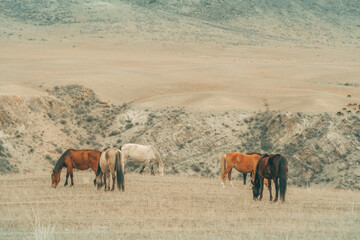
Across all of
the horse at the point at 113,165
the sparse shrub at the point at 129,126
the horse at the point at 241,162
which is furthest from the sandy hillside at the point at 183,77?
the horse at the point at 113,165

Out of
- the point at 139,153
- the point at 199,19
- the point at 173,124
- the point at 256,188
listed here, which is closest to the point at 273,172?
the point at 256,188

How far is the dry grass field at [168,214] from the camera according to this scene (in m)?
13.3

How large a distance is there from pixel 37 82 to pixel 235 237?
40324mm

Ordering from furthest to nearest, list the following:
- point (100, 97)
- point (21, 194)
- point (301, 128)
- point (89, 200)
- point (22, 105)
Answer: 1. point (100, 97)
2. point (22, 105)
3. point (301, 128)
4. point (21, 194)
5. point (89, 200)

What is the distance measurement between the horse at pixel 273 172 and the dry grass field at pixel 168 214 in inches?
20.4

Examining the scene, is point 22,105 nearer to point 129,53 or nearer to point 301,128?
point 301,128

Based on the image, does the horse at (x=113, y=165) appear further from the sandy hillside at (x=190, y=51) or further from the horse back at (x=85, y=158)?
the sandy hillside at (x=190, y=51)

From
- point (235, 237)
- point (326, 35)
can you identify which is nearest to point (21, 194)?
point (235, 237)

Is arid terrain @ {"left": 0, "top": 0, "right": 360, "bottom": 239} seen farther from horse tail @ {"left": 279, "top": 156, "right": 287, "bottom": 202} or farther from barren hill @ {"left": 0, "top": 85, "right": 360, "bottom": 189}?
horse tail @ {"left": 279, "top": 156, "right": 287, "bottom": 202}

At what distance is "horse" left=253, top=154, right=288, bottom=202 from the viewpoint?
64.0 feet

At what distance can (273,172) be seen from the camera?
1973cm

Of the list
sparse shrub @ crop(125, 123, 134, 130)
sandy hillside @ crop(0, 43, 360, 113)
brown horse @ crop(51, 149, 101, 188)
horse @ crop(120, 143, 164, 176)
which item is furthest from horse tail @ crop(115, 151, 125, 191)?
sandy hillside @ crop(0, 43, 360, 113)

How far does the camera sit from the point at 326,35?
115750 mm

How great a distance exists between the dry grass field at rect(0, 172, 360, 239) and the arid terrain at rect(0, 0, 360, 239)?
2.2 inches
